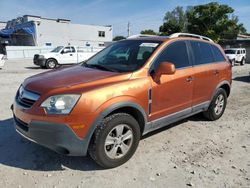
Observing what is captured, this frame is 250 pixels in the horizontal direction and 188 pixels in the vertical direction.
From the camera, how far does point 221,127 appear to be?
16.7 feet

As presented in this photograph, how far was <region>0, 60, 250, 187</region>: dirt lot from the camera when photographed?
10.4 feet

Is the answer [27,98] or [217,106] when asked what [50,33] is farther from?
[27,98]

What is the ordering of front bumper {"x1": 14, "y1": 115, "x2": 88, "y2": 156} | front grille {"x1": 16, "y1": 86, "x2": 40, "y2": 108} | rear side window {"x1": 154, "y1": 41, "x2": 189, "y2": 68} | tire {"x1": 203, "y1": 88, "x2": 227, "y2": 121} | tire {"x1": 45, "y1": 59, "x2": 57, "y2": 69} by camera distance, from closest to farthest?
front bumper {"x1": 14, "y1": 115, "x2": 88, "y2": 156}
front grille {"x1": 16, "y1": 86, "x2": 40, "y2": 108}
rear side window {"x1": 154, "y1": 41, "x2": 189, "y2": 68}
tire {"x1": 203, "y1": 88, "x2": 227, "y2": 121}
tire {"x1": 45, "y1": 59, "x2": 57, "y2": 69}

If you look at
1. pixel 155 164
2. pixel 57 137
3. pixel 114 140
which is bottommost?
pixel 155 164

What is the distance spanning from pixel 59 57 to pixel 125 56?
14761 millimetres

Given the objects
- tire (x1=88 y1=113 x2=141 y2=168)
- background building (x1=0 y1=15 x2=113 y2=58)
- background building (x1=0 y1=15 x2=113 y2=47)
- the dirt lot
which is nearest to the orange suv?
tire (x1=88 y1=113 x2=141 y2=168)

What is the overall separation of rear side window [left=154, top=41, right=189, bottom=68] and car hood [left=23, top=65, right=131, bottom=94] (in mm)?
797

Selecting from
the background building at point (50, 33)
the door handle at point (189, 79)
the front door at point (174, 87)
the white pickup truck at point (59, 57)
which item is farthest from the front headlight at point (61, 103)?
the background building at point (50, 33)

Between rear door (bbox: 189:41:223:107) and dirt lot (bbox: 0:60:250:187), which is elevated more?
rear door (bbox: 189:41:223:107)

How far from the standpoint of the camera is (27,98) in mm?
3260

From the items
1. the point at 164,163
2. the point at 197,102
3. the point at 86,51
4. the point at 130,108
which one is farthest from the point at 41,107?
the point at 86,51

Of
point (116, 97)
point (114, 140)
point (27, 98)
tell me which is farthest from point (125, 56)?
point (27, 98)

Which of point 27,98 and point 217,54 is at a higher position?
point 217,54

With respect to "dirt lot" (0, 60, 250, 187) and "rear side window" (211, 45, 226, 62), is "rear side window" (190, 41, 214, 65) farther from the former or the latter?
"dirt lot" (0, 60, 250, 187)
